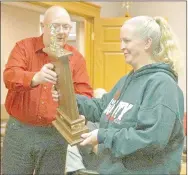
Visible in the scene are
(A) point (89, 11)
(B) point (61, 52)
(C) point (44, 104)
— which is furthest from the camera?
(A) point (89, 11)

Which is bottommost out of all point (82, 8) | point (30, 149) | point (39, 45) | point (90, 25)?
point (30, 149)

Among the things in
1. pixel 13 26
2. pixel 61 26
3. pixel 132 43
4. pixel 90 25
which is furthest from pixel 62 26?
pixel 13 26

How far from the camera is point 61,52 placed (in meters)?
1.07

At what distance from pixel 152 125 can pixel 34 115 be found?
0.66 metres

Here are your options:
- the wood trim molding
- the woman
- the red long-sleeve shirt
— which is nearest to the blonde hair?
the woman

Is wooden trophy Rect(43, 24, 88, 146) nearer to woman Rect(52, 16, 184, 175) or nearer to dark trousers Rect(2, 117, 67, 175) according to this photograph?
woman Rect(52, 16, 184, 175)

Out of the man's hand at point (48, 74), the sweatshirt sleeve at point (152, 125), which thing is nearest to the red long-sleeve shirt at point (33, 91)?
the man's hand at point (48, 74)

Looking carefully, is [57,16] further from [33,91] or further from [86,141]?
[86,141]

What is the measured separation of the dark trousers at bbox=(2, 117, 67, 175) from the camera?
1.58 m

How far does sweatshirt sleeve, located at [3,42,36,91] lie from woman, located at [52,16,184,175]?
0.36 m

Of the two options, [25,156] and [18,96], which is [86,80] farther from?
[25,156]

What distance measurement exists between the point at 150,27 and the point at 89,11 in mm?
2537

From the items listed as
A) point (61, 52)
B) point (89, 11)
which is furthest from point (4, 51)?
point (61, 52)

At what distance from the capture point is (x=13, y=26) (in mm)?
3979
